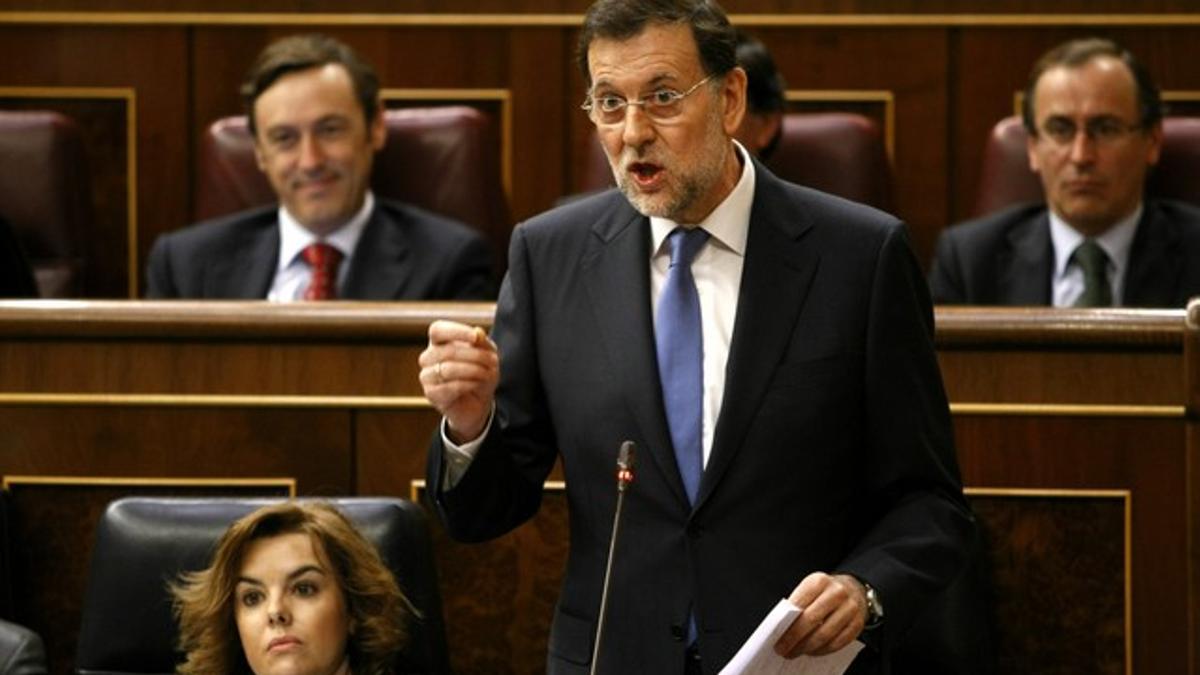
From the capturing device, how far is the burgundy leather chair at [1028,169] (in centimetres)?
247

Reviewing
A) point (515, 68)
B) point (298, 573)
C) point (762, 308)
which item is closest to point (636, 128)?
point (762, 308)

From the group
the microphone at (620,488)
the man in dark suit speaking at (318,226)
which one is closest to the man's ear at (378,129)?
the man in dark suit speaking at (318,226)

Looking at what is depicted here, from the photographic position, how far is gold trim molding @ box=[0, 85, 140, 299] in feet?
8.86

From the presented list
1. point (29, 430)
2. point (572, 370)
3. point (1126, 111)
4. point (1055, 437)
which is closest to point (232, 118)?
point (29, 430)

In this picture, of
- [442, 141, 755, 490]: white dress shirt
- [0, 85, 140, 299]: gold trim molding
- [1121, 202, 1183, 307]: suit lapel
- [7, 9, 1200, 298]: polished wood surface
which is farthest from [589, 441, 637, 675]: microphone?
[0, 85, 140, 299]: gold trim molding

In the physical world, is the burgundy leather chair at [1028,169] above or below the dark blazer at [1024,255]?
above

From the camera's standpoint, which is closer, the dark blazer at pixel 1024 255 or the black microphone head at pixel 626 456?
the black microphone head at pixel 626 456

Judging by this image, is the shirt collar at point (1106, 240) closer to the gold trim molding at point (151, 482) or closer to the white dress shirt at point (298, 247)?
the white dress shirt at point (298, 247)

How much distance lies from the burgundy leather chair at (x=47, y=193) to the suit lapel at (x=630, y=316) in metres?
1.30

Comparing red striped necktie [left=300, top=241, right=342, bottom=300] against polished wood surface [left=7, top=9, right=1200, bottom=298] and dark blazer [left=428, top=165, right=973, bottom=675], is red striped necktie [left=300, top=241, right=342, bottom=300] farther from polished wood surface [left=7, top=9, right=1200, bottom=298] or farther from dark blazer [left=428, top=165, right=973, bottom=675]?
dark blazer [left=428, top=165, right=973, bottom=675]

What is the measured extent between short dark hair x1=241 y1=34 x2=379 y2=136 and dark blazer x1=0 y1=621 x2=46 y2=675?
3.16ft

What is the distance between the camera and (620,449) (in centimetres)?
128

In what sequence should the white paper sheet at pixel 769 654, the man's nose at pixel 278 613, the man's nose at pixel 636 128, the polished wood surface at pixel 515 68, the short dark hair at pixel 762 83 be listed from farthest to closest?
1. the polished wood surface at pixel 515 68
2. the short dark hair at pixel 762 83
3. the man's nose at pixel 278 613
4. the man's nose at pixel 636 128
5. the white paper sheet at pixel 769 654

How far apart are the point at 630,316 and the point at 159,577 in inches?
20.6
